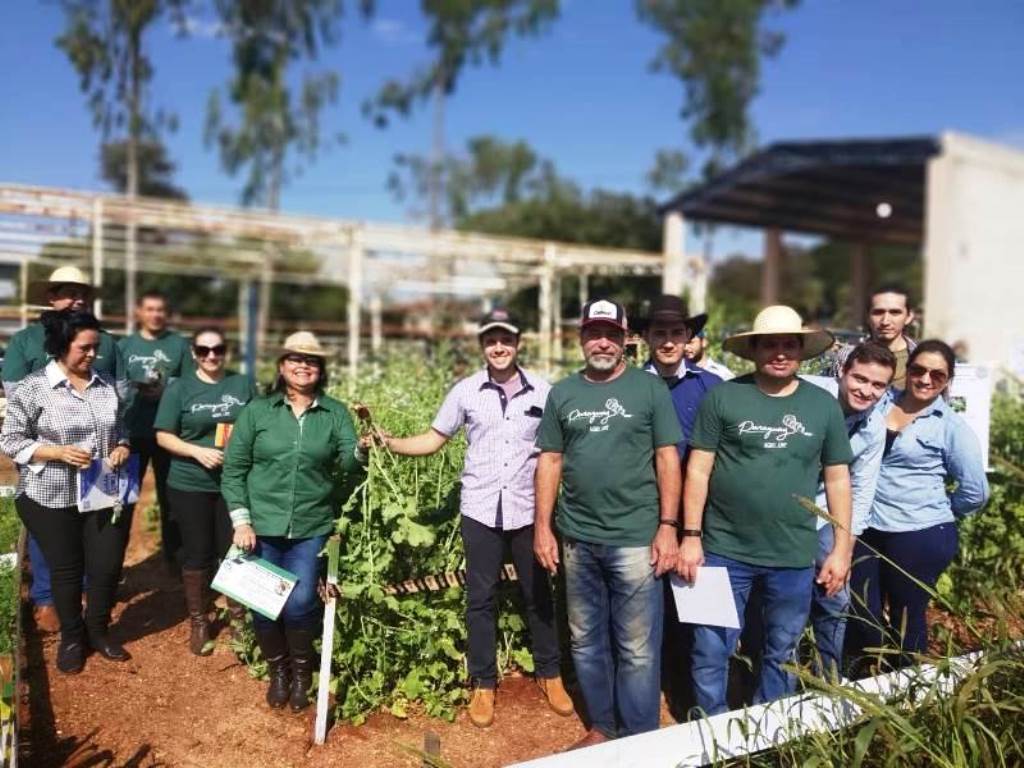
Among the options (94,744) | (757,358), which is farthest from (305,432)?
(757,358)

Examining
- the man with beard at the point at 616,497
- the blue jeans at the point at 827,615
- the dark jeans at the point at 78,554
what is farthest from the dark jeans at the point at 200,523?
the blue jeans at the point at 827,615

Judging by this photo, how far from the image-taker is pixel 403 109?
30.2 meters

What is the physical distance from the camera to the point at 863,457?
358 cm

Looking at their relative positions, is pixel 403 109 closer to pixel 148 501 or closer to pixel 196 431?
pixel 148 501

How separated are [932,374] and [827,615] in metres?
1.16

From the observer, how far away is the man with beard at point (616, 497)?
3.35 meters

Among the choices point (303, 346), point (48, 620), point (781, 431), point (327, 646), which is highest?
point (303, 346)

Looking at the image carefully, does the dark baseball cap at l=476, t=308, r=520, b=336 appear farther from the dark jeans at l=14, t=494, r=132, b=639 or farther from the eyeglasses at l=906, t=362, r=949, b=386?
the dark jeans at l=14, t=494, r=132, b=639

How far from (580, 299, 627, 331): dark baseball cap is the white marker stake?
4.96 feet

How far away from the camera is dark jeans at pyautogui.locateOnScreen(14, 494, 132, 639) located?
398 centimetres

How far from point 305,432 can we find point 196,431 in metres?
1.01

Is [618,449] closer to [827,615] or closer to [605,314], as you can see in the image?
[605,314]

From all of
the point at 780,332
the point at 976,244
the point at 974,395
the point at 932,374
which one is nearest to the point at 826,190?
the point at 976,244

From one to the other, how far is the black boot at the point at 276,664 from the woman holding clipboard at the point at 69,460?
93 cm
